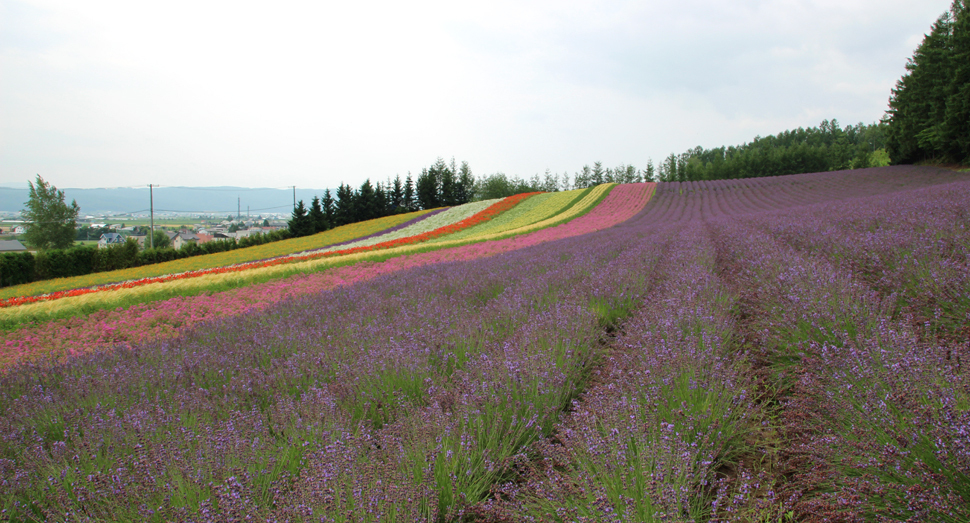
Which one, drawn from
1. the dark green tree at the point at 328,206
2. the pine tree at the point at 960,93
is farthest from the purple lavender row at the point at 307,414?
the dark green tree at the point at 328,206

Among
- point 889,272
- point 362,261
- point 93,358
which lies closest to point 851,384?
point 889,272

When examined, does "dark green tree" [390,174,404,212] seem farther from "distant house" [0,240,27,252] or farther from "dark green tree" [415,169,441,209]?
"distant house" [0,240,27,252]

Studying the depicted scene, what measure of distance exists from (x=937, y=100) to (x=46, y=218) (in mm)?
89071

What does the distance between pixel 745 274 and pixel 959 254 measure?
2121 millimetres

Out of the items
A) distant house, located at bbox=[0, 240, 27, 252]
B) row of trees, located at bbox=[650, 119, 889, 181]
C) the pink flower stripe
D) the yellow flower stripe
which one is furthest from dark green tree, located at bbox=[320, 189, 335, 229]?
row of trees, located at bbox=[650, 119, 889, 181]

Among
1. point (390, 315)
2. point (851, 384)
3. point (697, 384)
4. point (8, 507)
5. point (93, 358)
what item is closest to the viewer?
point (8, 507)

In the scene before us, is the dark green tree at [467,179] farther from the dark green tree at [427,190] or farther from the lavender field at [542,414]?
the lavender field at [542,414]

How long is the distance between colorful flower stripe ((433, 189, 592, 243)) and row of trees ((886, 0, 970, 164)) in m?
26.1

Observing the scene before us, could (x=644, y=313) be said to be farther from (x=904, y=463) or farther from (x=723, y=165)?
(x=723, y=165)

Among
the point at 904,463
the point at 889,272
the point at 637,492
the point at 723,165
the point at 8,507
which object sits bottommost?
the point at 8,507

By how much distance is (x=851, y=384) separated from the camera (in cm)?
211

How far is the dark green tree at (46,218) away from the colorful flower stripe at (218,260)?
35.2 meters

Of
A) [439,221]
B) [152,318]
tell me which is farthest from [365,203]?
[152,318]

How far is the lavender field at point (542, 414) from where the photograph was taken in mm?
1591
